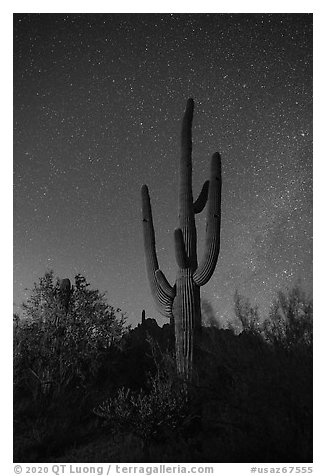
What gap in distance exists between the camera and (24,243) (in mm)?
8273

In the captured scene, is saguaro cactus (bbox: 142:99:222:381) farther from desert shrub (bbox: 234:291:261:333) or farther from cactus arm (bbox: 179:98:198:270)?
desert shrub (bbox: 234:291:261:333)

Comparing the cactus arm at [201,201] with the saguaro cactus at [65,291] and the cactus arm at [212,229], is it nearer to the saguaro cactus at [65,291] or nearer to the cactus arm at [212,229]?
the cactus arm at [212,229]

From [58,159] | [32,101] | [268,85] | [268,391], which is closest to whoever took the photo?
[268,391]

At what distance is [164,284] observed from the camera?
8.46 meters

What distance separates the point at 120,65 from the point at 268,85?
254 centimetres

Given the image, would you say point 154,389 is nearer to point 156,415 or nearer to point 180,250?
point 156,415

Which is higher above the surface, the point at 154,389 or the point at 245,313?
the point at 245,313

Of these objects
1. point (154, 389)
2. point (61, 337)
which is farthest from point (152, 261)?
point (61, 337)

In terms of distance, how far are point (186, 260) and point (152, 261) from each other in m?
0.81

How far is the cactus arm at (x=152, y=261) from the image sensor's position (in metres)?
8.45

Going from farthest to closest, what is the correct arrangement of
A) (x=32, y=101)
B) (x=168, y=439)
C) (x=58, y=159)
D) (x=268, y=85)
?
1. (x=58, y=159)
2. (x=268, y=85)
3. (x=32, y=101)
4. (x=168, y=439)

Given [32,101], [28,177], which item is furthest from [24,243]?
[32,101]
